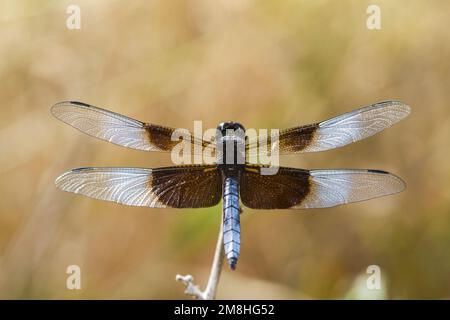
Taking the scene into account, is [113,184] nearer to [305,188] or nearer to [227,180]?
[227,180]

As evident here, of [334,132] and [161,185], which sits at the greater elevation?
[334,132]

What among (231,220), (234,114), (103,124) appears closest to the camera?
(231,220)

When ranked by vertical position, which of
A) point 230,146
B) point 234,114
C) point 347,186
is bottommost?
point 347,186

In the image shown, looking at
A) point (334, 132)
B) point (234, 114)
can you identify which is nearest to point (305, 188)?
point (334, 132)

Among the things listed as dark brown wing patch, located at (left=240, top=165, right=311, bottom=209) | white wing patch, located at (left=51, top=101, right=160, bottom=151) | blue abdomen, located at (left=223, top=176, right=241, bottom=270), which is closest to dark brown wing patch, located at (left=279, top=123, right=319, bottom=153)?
dark brown wing patch, located at (left=240, top=165, right=311, bottom=209)

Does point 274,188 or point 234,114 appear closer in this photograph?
point 274,188

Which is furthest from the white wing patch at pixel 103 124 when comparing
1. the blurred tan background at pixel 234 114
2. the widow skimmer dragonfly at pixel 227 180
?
the blurred tan background at pixel 234 114

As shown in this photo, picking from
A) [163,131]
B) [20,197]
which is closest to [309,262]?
[163,131]
